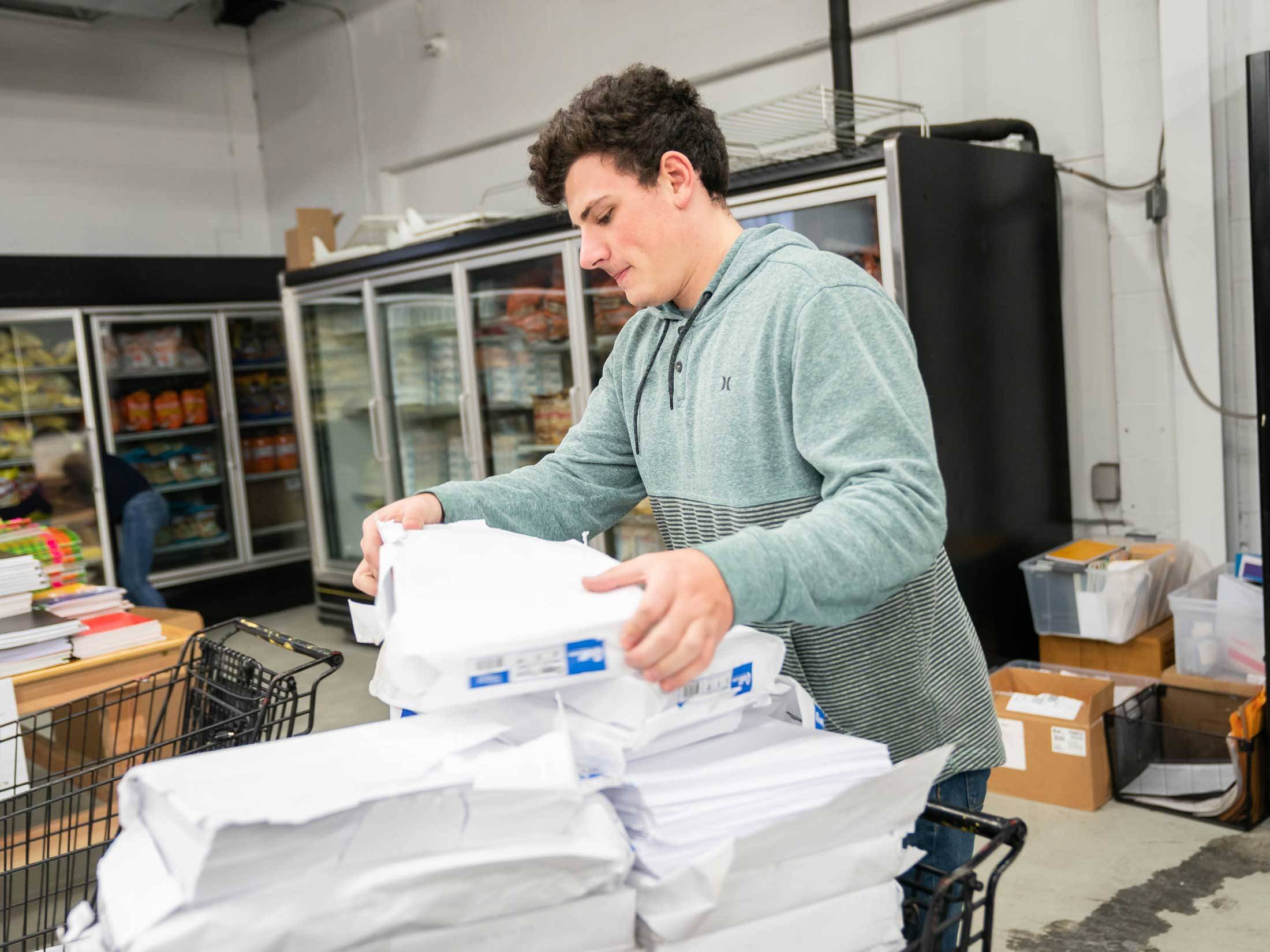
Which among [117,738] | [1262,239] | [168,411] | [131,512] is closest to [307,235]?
[168,411]

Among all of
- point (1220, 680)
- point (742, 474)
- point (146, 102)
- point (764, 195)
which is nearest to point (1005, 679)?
point (1220, 680)

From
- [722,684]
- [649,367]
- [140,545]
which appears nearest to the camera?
[722,684]

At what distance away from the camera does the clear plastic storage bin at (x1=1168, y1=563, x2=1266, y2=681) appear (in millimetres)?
3121

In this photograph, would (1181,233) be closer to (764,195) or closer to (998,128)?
(998,128)

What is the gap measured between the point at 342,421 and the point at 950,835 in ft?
17.7

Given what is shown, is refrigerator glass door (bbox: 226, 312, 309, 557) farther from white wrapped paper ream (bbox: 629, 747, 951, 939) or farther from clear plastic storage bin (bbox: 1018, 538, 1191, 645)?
white wrapped paper ream (bbox: 629, 747, 951, 939)

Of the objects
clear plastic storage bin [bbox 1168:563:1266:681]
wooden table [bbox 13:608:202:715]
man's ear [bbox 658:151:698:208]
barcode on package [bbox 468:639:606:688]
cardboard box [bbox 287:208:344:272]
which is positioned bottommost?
clear plastic storage bin [bbox 1168:563:1266:681]

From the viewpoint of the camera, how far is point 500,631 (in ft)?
2.91

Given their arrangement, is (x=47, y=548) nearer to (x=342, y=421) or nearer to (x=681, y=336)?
(x=681, y=336)

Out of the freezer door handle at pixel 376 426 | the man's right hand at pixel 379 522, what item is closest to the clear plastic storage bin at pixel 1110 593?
the man's right hand at pixel 379 522

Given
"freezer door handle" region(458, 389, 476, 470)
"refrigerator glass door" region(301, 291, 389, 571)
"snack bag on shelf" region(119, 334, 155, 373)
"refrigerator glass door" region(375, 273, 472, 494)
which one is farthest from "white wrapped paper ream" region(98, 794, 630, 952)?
"snack bag on shelf" region(119, 334, 155, 373)

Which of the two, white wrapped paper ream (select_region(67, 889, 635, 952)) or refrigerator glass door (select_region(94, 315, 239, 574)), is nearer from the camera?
white wrapped paper ream (select_region(67, 889, 635, 952))

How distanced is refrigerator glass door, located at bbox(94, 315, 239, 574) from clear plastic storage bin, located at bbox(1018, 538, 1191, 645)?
16.3 ft

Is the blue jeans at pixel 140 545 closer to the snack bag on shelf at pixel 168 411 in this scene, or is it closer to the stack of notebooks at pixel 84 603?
the snack bag on shelf at pixel 168 411
